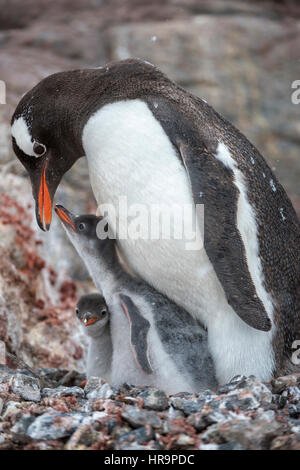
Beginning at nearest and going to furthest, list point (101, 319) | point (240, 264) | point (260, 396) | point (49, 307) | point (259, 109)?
1. point (260, 396)
2. point (240, 264)
3. point (101, 319)
4. point (49, 307)
5. point (259, 109)

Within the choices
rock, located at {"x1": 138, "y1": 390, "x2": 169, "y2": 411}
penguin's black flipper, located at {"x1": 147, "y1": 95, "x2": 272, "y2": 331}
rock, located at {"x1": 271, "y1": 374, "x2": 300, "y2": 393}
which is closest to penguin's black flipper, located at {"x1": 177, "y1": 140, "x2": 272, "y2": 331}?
penguin's black flipper, located at {"x1": 147, "y1": 95, "x2": 272, "y2": 331}

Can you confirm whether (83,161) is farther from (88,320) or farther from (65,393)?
(65,393)

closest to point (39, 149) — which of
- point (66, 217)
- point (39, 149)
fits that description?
point (39, 149)

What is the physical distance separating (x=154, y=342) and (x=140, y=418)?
0.60 m

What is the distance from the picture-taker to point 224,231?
2303 mm

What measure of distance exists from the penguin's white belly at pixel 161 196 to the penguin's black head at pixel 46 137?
0.16m

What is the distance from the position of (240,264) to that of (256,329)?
0.26 metres

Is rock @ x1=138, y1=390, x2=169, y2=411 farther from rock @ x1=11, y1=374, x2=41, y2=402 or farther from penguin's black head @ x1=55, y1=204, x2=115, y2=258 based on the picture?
penguin's black head @ x1=55, y1=204, x2=115, y2=258

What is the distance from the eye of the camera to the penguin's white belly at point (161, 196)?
2.38 metres

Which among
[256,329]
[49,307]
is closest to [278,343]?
[256,329]

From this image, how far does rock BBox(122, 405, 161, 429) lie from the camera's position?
185 centimetres

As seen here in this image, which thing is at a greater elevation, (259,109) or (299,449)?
(259,109)

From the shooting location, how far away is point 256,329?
2385mm

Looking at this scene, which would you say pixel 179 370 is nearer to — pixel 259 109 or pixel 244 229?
pixel 244 229
